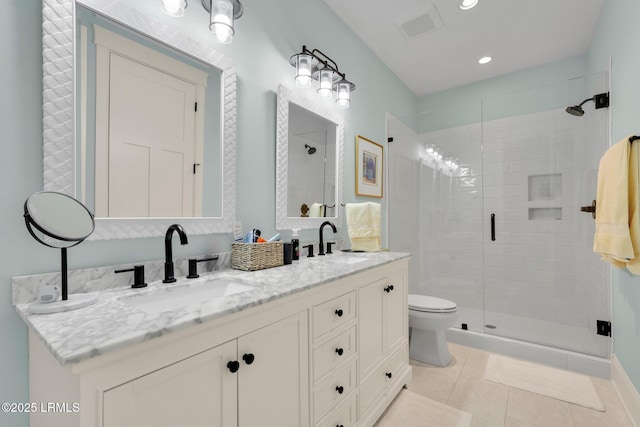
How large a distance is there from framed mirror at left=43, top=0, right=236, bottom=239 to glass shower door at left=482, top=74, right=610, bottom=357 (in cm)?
258

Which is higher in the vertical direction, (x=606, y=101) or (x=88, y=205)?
(x=606, y=101)

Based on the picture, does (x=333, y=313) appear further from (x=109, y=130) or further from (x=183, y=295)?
(x=109, y=130)

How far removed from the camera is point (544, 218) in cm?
266

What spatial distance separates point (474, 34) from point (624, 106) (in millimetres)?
1185

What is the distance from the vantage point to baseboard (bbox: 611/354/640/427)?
1.56 meters

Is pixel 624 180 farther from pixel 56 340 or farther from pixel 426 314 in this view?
pixel 56 340

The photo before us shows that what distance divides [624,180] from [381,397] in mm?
1705

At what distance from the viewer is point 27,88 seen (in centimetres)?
89

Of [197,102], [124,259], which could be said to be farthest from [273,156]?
[124,259]

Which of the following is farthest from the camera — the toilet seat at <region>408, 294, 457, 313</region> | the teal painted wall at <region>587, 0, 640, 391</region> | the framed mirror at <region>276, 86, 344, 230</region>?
the toilet seat at <region>408, 294, 457, 313</region>

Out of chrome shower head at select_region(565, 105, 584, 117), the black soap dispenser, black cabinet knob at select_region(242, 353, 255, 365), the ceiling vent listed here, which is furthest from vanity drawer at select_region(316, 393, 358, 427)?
chrome shower head at select_region(565, 105, 584, 117)

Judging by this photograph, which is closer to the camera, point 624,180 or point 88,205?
point 88,205

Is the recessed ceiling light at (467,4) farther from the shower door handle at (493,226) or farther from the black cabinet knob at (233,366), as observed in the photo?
the black cabinet knob at (233,366)

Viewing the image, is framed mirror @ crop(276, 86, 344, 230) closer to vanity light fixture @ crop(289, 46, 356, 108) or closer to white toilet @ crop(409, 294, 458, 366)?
vanity light fixture @ crop(289, 46, 356, 108)
